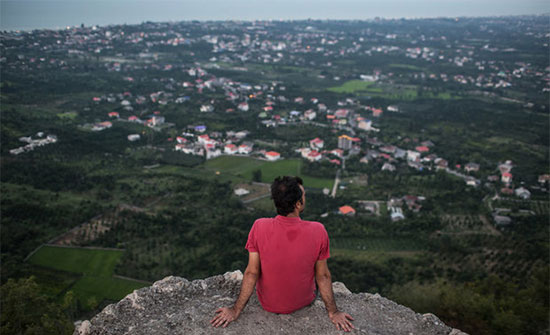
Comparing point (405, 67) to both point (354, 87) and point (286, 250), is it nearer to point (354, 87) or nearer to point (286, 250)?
point (354, 87)

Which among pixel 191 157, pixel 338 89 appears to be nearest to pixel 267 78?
pixel 338 89

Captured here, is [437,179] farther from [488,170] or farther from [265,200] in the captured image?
[265,200]

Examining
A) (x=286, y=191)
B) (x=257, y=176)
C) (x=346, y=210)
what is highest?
(x=286, y=191)

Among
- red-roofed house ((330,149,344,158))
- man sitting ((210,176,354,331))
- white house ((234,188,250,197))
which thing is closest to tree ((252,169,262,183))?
white house ((234,188,250,197))

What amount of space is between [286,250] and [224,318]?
717mm

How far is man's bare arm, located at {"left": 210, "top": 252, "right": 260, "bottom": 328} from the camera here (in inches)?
114

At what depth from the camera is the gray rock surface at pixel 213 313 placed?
2.98 meters

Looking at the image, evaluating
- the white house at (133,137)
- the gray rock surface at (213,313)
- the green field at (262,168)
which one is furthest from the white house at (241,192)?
the gray rock surface at (213,313)

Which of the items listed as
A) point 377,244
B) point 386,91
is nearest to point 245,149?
point 377,244

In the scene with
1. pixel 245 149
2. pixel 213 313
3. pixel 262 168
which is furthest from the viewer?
pixel 245 149

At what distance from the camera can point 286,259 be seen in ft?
9.33

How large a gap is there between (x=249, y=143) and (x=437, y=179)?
1278 centimetres

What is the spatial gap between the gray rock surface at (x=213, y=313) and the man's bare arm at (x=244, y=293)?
59 millimetres

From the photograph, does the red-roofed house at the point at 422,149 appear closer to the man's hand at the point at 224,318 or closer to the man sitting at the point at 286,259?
the man sitting at the point at 286,259
